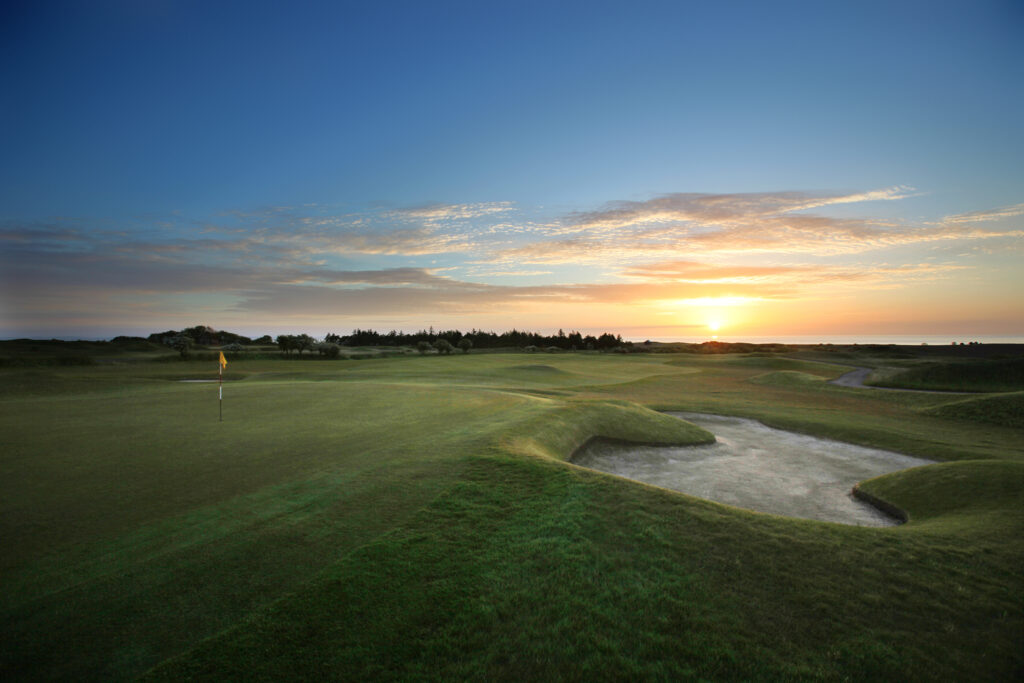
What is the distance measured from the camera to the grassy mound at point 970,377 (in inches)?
1300

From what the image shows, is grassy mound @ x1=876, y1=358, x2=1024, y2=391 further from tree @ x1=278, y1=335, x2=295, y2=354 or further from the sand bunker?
tree @ x1=278, y1=335, x2=295, y2=354

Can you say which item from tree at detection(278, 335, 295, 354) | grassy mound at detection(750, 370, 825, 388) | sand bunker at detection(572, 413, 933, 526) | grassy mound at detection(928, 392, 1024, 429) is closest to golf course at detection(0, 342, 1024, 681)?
sand bunker at detection(572, 413, 933, 526)

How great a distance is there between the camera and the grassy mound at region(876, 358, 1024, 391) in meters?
33.0

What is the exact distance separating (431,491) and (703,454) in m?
11.3

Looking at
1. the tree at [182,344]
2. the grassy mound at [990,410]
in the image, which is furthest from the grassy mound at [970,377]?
the tree at [182,344]

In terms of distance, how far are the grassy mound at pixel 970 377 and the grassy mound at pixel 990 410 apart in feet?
45.2

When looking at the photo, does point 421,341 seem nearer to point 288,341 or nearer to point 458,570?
point 288,341

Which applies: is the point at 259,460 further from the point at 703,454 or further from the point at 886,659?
the point at 703,454

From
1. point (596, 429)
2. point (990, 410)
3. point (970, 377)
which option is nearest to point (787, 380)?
point (970, 377)

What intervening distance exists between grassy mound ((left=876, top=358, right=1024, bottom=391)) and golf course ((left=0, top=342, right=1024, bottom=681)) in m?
31.8

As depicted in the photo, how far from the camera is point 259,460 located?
442 inches

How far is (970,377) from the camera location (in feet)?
114

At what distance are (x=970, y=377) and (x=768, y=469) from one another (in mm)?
34694

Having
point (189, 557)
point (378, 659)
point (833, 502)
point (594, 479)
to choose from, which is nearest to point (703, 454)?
point (833, 502)
